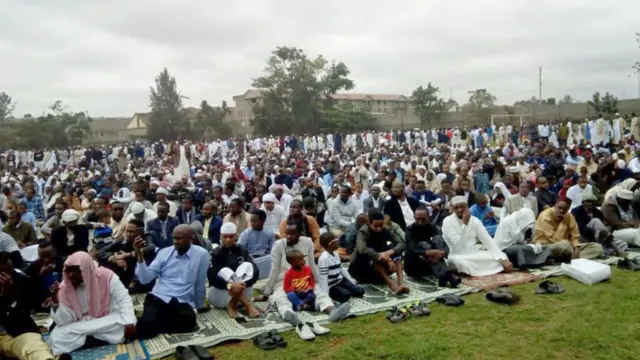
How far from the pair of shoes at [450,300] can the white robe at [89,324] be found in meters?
2.99

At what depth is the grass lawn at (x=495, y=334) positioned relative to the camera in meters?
3.96

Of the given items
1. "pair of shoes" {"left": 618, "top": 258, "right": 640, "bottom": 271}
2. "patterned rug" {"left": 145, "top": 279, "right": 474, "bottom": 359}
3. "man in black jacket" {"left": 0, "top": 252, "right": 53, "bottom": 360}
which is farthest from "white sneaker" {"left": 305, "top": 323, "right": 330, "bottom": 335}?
"pair of shoes" {"left": 618, "top": 258, "right": 640, "bottom": 271}

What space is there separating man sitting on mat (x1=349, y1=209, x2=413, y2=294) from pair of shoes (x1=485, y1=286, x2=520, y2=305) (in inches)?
38.3

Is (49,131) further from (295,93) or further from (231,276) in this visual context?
(231,276)

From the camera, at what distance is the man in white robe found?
6.14 metres

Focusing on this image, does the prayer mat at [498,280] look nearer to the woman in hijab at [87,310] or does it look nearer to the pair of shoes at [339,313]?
the pair of shoes at [339,313]

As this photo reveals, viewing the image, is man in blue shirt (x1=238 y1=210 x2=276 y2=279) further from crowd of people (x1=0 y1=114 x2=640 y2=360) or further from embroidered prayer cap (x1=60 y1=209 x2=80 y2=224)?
embroidered prayer cap (x1=60 y1=209 x2=80 y2=224)

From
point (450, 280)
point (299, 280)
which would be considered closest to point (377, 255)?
point (450, 280)

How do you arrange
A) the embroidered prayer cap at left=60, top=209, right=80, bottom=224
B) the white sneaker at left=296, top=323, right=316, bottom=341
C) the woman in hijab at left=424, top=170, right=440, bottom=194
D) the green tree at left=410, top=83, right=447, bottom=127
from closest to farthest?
1. the white sneaker at left=296, top=323, right=316, bottom=341
2. the embroidered prayer cap at left=60, top=209, right=80, bottom=224
3. the woman in hijab at left=424, top=170, right=440, bottom=194
4. the green tree at left=410, top=83, right=447, bottom=127

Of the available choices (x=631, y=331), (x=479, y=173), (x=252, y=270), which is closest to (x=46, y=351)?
(x=252, y=270)

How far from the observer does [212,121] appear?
4153cm

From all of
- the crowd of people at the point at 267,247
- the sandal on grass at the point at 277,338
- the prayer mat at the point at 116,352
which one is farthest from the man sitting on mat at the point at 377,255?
the prayer mat at the point at 116,352

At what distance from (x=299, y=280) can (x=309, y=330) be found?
2.68ft

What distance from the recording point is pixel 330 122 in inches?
1549
